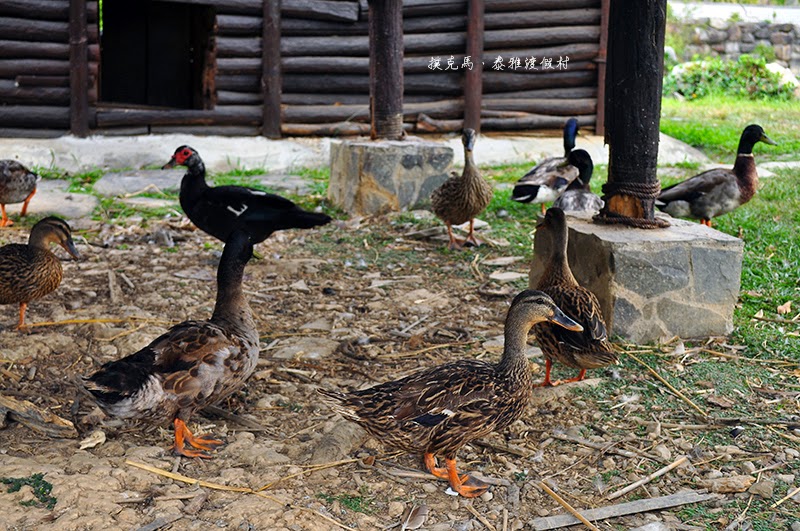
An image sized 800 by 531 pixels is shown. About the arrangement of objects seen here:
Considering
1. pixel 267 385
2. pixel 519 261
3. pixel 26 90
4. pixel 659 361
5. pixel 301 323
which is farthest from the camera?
pixel 26 90

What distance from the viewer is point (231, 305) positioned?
181 inches

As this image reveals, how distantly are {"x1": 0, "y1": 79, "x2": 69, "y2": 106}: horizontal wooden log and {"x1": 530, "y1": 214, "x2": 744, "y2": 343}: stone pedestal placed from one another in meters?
8.38

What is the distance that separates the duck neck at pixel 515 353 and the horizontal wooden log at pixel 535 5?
962 centimetres

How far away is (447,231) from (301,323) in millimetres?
2756

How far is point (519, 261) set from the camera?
24.6 feet

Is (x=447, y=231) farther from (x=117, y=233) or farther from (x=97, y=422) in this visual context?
(x=97, y=422)

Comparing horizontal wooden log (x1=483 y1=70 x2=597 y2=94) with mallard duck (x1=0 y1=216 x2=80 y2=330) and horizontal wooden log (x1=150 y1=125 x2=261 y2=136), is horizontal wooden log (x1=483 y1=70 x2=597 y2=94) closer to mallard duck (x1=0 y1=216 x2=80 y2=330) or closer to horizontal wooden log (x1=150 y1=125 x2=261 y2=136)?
horizontal wooden log (x1=150 y1=125 x2=261 y2=136)

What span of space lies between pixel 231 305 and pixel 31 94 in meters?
8.18

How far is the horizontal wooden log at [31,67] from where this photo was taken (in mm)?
11320

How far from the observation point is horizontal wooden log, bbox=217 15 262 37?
468 inches

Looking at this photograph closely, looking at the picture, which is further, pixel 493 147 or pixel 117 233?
pixel 493 147

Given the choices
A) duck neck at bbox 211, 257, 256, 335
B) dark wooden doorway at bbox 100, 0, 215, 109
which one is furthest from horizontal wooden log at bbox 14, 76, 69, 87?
duck neck at bbox 211, 257, 256, 335

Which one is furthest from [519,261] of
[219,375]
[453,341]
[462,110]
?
[462,110]

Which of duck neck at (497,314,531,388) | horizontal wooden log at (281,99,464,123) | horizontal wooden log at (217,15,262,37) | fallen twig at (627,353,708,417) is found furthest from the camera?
horizontal wooden log at (281,99,464,123)
